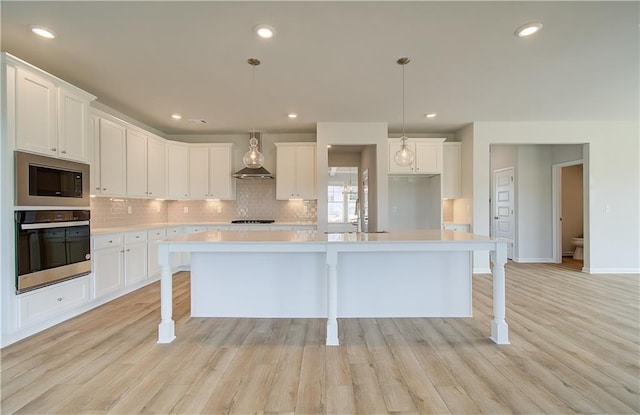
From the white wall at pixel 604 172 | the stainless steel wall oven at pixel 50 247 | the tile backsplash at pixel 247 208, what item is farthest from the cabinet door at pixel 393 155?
the stainless steel wall oven at pixel 50 247

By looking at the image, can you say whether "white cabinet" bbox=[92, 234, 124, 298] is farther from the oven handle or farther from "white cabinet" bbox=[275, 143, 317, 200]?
"white cabinet" bbox=[275, 143, 317, 200]

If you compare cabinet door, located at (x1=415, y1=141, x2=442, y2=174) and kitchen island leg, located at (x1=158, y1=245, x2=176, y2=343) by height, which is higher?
cabinet door, located at (x1=415, y1=141, x2=442, y2=174)

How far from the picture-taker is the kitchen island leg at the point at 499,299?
8.16ft

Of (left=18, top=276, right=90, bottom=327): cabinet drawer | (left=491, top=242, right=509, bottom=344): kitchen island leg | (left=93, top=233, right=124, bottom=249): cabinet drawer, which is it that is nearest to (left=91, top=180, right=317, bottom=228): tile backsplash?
(left=93, top=233, right=124, bottom=249): cabinet drawer

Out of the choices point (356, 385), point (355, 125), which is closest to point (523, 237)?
point (355, 125)

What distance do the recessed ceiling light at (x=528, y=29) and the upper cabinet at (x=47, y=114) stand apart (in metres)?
4.27

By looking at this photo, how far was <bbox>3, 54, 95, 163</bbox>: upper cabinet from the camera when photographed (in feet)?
8.27

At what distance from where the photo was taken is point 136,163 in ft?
14.6

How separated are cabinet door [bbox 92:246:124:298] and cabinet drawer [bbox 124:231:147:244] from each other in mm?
147

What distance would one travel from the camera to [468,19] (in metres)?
2.27

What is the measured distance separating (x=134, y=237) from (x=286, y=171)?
2.62 m

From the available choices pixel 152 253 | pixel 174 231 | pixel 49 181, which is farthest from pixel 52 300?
pixel 174 231

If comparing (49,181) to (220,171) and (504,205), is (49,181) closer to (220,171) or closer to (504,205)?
(220,171)

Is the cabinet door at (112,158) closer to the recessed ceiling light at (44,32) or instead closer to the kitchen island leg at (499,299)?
the recessed ceiling light at (44,32)
